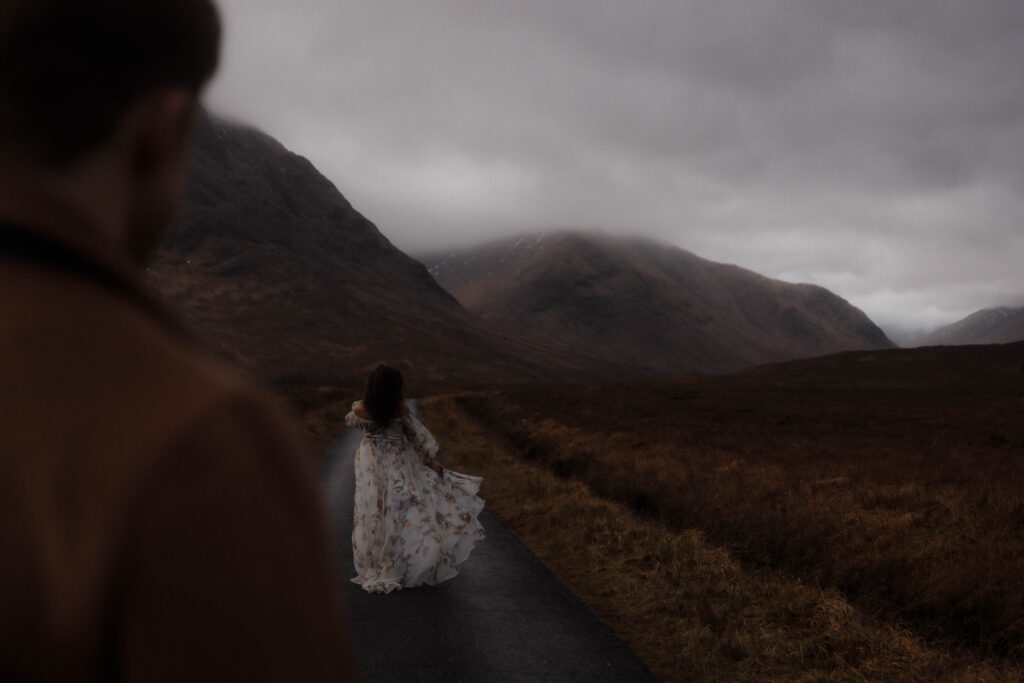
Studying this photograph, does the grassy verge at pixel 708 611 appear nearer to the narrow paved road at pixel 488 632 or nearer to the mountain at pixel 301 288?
the narrow paved road at pixel 488 632

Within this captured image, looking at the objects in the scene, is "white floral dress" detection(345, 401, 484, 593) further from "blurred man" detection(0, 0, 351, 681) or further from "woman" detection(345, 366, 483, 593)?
"blurred man" detection(0, 0, 351, 681)

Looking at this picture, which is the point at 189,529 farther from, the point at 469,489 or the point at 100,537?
the point at 469,489

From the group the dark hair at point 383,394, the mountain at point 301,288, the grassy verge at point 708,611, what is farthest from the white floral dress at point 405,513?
the mountain at point 301,288

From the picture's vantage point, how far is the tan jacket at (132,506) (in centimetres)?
64

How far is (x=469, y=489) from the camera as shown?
8.32 meters

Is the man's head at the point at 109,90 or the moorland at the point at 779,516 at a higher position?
the man's head at the point at 109,90

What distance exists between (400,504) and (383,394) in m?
1.13

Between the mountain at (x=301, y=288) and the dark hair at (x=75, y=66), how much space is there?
263ft

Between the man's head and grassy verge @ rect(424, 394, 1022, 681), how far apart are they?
5448 millimetres

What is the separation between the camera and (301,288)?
122 m

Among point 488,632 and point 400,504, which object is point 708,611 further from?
point 400,504

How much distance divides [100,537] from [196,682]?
151 mm

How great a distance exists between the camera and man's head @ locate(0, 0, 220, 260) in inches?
29.2

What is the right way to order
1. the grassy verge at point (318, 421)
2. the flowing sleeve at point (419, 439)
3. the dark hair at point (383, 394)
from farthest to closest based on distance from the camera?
the grassy verge at point (318, 421) → the flowing sleeve at point (419, 439) → the dark hair at point (383, 394)
